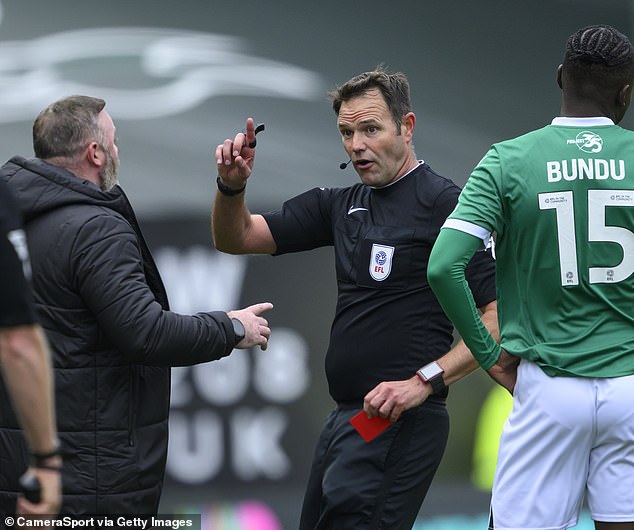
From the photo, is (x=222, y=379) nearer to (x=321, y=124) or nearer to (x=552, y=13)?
(x=321, y=124)

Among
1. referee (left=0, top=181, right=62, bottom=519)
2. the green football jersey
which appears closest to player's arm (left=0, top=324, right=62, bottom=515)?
referee (left=0, top=181, right=62, bottom=519)

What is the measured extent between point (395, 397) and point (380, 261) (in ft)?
1.40

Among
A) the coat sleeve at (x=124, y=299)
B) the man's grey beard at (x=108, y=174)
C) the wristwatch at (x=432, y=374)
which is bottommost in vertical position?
the wristwatch at (x=432, y=374)

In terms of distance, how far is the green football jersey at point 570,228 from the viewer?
3166 millimetres

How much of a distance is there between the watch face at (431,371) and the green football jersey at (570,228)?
0.56 m

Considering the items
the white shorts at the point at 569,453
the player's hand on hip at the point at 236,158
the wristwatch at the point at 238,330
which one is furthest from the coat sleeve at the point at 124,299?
the white shorts at the point at 569,453

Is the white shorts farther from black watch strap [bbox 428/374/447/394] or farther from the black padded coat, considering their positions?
the black padded coat

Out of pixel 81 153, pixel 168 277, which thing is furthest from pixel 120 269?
pixel 168 277

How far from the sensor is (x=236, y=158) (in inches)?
156

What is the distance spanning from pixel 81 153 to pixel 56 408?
2.39 ft

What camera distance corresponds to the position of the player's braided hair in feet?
10.6

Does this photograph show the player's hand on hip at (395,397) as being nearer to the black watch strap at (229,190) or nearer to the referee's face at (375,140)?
the referee's face at (375,140)

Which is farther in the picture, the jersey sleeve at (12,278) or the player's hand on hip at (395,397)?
the player's hand on hip at (395,397)

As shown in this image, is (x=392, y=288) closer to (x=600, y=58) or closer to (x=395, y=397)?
(x=395, y=397)
